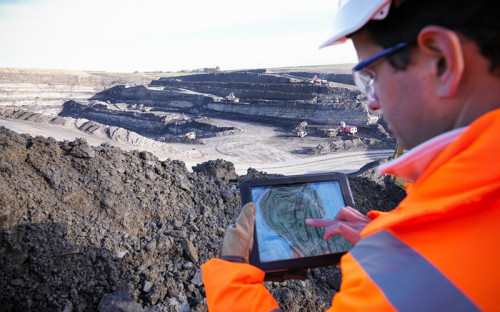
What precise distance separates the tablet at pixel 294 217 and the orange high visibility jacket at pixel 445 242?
38.5 inches

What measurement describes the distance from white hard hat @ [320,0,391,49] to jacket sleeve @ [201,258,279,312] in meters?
1.12

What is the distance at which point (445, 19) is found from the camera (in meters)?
0.88

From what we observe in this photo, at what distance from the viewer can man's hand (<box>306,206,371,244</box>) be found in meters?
1.71

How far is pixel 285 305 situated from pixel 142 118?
2862 cm

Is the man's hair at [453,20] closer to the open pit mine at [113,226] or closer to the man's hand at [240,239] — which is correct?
the man's hand at [240,239]

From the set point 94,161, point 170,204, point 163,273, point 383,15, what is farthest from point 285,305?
point 94,161

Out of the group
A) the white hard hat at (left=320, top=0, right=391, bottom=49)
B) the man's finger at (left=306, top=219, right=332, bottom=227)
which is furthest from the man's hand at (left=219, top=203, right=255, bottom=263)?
the white hard hat at (left=320, top=0, right=391, bottom=49)

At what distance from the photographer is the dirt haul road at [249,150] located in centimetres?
1672

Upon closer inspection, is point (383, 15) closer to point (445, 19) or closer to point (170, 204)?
point (445, 19)

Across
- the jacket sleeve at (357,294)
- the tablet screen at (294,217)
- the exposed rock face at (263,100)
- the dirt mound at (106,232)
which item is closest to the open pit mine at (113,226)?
the dirt mound at (106,232)

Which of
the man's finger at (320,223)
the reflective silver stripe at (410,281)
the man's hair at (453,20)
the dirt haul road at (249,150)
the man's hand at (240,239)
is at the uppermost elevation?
the man's hair at (453,20)

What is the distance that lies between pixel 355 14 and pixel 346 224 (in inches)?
44.5

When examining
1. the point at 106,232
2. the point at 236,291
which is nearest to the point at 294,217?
the point at 236,291

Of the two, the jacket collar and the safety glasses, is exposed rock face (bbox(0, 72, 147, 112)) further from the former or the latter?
the jacket collar
